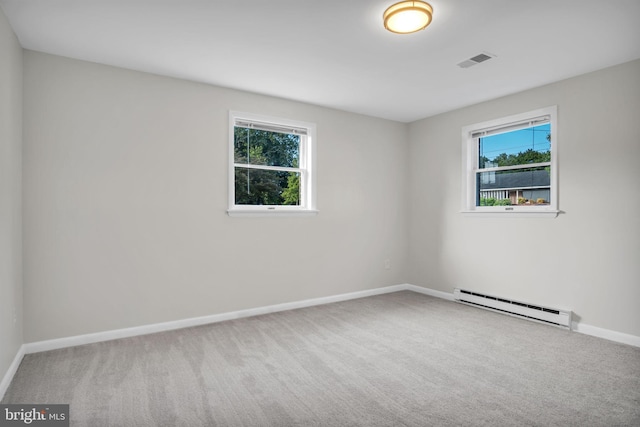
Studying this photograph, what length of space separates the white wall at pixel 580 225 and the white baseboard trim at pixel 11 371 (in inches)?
184

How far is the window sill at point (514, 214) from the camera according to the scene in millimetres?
3867

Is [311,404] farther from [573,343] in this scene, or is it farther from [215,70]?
[215,70]

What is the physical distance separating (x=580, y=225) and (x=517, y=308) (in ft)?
3.69

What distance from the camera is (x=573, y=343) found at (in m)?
3.31

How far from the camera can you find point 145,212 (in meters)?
3.52

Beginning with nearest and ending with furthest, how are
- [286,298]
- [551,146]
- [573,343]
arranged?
[573,343]
[551,146]
[286,298]

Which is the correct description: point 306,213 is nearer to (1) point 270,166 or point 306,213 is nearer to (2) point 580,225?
(1) point 270,166

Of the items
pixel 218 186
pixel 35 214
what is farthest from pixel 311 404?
pixel 35 214

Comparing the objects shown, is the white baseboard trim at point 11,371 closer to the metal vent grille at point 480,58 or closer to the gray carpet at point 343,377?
the gray carpet at point 343,377

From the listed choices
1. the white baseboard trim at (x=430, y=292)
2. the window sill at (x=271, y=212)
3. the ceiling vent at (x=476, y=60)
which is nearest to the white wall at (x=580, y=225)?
the white baseboard trim at (x=430, y=292)

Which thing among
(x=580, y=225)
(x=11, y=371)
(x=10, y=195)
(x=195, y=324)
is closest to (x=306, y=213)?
(x=195, y=324)

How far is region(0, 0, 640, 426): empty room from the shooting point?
2418 mm

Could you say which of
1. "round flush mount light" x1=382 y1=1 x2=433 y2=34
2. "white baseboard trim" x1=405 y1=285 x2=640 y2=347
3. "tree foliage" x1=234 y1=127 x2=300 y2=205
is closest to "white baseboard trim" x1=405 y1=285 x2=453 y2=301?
"white baseboard trim" x1=405 y1=285 x2=640 y2=347

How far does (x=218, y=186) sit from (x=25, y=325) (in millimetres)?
2057
